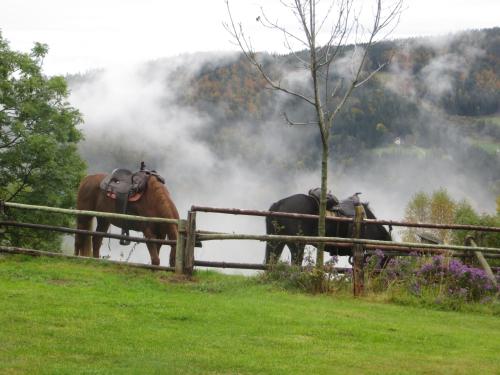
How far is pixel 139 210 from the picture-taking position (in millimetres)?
12688

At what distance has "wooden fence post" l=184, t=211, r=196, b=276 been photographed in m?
10.0

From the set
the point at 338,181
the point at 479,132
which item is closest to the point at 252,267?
the point at 338,181

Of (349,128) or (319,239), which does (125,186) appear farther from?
(349,128)

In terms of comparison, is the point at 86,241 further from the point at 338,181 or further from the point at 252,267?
the point at 338,181

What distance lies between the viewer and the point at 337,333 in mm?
6980

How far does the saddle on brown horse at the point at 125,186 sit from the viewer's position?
41.3 feet

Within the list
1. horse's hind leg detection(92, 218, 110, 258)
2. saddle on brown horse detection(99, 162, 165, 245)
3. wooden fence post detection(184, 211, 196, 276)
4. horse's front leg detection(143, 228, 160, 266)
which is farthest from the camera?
horse's hind leg detection(92, 218, 110, 258)

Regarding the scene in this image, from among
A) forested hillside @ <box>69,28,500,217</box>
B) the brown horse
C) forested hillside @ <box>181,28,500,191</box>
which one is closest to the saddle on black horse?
the brown horse

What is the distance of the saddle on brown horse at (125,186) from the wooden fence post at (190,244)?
2771 millimetres

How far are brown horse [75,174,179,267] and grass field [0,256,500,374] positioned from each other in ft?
7.56

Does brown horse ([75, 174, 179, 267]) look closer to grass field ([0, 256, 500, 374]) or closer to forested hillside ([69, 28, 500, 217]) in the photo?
grass field ([0, 256, 500, 374])

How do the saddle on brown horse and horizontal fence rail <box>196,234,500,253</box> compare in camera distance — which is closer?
horizontal fence rail <box>196,234,500,253</box>

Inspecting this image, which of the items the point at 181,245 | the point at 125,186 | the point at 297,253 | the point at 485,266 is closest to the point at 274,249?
the point at 297,253

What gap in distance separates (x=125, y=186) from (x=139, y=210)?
0.52 m
